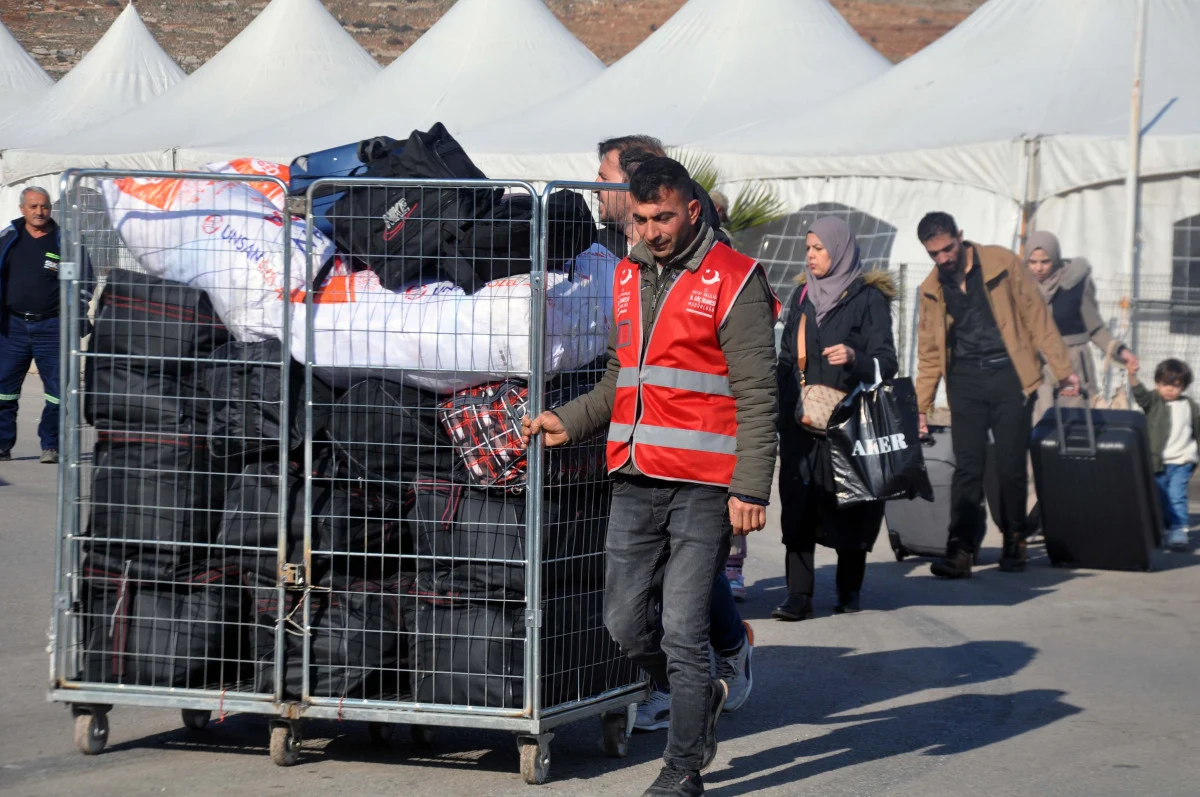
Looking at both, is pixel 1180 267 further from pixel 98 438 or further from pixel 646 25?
pixel 646 25

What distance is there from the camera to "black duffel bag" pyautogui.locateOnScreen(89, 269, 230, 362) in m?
4.75

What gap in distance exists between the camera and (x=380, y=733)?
199 inches

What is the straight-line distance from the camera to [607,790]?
4613 mm

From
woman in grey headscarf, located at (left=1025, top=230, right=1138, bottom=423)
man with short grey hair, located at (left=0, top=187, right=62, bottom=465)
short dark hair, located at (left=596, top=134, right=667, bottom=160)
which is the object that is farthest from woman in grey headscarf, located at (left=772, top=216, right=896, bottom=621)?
man with short grey hair, located at (left=0, top=187, right=62, bottom=465)

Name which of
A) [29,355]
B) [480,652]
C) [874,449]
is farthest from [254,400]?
[29,355]

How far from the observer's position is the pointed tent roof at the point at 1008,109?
13805 millimetres

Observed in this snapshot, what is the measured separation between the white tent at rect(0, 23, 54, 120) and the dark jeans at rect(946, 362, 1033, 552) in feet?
87.3

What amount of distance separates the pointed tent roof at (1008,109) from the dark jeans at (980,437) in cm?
605

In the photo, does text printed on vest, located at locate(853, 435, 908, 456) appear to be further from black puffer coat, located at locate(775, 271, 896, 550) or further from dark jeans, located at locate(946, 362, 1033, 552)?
dark jeans, located at locate(946, 362, 1033, 552)

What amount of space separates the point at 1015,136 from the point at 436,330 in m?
10.8

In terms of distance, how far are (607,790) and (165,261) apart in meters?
2.28

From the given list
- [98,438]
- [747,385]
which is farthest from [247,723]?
[747,385]

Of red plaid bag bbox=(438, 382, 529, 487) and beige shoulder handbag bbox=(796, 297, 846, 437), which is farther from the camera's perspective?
beige shoulder handbag bbox=(796, 297, 846, 437)

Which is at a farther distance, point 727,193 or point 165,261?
point 727,193
